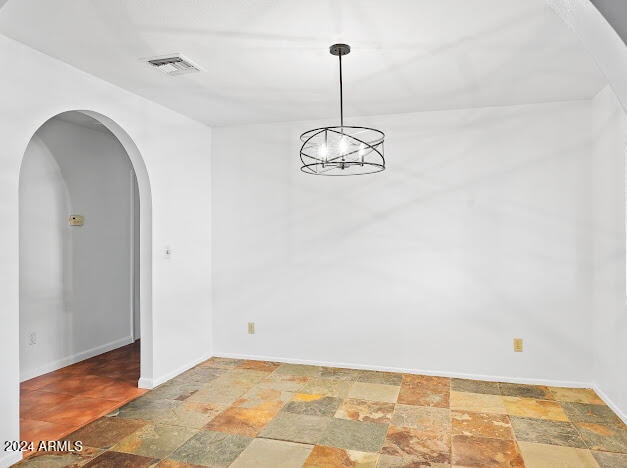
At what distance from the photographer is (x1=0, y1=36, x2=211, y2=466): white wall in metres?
2.55

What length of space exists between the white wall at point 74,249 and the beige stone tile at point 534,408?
4108 mm

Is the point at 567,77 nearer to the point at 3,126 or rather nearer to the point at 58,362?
the point at 3,126

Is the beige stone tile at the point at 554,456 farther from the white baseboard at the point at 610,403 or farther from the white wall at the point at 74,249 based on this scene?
the white wall at the point at 74,249

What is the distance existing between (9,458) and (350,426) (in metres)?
2.06

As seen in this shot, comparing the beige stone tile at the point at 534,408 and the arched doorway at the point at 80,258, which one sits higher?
the arched doorway at the point at 80,258

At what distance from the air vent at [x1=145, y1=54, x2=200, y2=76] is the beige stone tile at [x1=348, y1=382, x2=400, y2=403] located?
110 inches

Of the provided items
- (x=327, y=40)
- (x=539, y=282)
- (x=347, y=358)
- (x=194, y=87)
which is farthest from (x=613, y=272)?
(x=194, y=87)

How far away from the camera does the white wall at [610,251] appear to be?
3213 millimetres

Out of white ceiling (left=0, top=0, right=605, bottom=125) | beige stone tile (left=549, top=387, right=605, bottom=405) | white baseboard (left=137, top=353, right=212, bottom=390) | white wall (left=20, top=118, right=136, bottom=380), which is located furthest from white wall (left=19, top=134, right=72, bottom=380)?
beige stone tile (left=549, top=387, right=605, bottom=405)

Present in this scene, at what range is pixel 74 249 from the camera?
4617mm

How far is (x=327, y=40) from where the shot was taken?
2.60m

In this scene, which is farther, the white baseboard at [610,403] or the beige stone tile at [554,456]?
the white baseboard at [610,403]

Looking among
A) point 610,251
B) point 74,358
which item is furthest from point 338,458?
point 74,358

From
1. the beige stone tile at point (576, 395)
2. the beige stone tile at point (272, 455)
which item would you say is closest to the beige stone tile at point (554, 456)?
the beige stone tile at point (576, 395)
